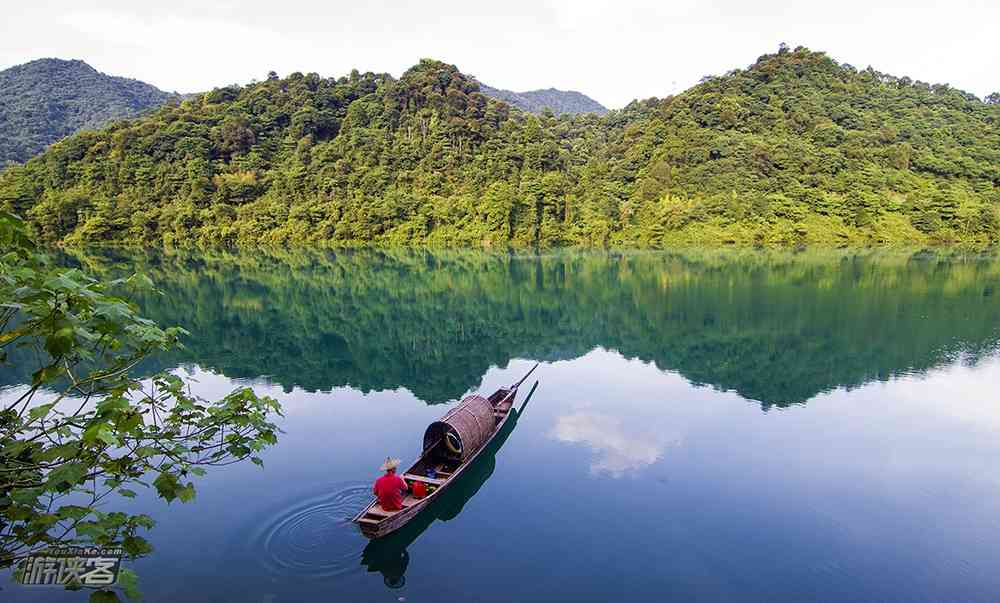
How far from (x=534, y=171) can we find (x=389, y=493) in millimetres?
71077

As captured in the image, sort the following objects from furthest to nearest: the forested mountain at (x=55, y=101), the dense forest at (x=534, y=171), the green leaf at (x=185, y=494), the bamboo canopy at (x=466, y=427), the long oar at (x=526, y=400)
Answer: the forested mountain at (x=55, y=101) → the dense forest at (x=534, y=171) → the long oar at (x=526, y=400) → the bamboo canopy at (x=466, y=427) → the green leaf at (x=185, y=494)

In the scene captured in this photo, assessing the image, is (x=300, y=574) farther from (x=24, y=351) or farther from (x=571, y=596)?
(x=24, y=351)

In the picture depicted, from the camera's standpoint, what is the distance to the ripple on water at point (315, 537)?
845 cm

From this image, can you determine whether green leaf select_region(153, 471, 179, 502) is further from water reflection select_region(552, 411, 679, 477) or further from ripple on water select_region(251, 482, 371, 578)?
water reflection select_region(552, 411, 679, 477)

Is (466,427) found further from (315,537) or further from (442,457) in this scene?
(315,537)

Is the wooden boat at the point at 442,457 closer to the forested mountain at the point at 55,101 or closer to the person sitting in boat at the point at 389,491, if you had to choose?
the person sitting in boat at the point at 389,491

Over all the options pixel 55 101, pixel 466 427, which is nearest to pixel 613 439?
pixel 466 427

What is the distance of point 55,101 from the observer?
464ft

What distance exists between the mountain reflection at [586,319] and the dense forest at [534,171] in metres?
19.1

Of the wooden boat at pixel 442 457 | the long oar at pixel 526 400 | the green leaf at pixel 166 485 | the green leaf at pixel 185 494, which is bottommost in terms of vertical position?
the long oar at pixel 526 400

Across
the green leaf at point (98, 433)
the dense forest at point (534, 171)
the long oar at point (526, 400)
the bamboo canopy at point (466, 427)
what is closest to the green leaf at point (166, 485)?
the green leaf at point (98, 433)

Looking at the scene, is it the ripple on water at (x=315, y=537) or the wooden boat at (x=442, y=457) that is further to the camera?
the wooden boat at (x=442, y=457)

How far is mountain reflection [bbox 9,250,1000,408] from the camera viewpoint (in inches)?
780

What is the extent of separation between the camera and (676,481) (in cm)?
1167
